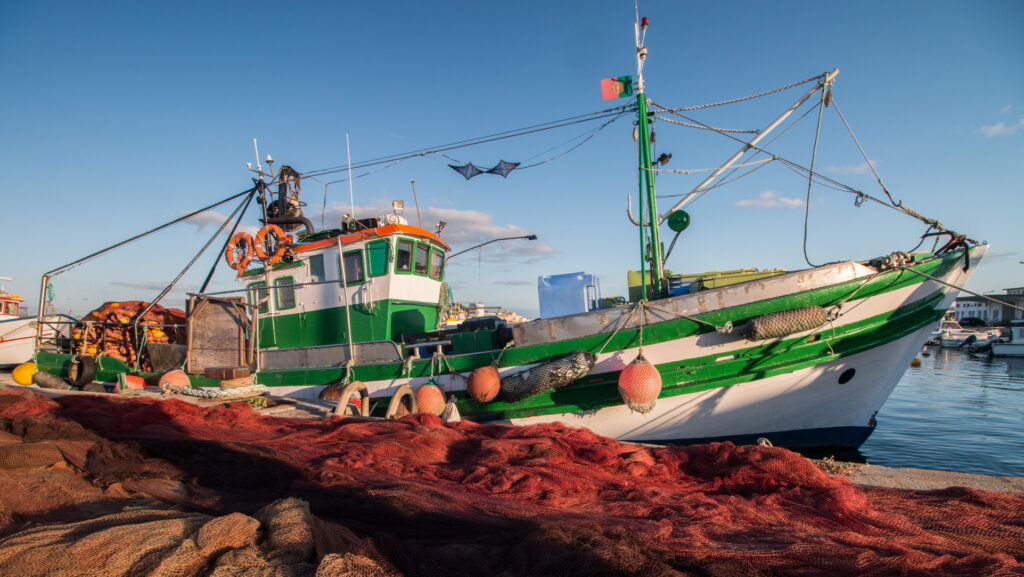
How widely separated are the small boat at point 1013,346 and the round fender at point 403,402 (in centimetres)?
4029

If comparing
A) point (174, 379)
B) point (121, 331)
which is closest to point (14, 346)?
point (121, 331)

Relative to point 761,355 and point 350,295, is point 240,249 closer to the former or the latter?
point 350,295

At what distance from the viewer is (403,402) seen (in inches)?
313

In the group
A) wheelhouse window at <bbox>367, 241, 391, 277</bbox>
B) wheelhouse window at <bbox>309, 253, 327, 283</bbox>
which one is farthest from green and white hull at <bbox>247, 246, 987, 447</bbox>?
wheelhouse window at <bbox>309, 253, 327, 283</bbox>

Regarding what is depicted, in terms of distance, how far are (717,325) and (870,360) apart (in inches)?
84.0

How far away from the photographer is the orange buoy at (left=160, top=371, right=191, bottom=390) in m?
8.84

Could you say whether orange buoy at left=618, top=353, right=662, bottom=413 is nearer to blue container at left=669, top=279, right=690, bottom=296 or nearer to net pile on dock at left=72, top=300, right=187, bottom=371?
blue container at left=669, top=279, right=690, bottom=296

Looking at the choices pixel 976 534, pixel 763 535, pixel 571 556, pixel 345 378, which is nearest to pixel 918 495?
pixel 976 534

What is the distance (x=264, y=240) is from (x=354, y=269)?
2295 mm

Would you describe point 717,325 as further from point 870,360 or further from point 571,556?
point 571,556

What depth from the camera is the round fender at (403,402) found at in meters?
6.89

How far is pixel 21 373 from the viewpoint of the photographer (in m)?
13.1

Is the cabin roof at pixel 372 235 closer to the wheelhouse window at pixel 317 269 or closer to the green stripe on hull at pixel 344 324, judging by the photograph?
the wheelhouse window at pixel 317 269

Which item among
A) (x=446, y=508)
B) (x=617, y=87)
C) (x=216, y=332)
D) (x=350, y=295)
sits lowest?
(x=446, y=508)
